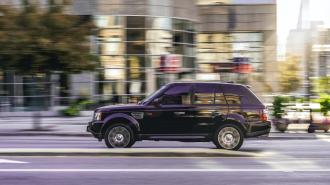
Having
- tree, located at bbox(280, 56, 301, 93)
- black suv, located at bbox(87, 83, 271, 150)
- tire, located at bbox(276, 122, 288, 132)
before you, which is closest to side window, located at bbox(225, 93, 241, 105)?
black suv, located at bbox(87, 83, 271, 150)

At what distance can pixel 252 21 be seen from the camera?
41.1m

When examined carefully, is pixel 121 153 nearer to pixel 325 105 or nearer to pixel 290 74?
pixel 325 105

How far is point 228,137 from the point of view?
13875 mm

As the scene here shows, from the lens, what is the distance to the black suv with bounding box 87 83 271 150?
13.8 m

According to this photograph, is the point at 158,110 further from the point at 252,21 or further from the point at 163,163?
the point at 252,21

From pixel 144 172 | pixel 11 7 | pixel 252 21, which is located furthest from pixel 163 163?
pixel 252 21

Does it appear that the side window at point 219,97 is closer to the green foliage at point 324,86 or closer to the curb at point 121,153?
the curb at point 121,153

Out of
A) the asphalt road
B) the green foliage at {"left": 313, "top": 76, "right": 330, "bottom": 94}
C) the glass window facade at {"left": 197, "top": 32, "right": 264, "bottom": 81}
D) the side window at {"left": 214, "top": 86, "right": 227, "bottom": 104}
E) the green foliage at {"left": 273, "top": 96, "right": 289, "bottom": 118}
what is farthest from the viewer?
the glass window facade at {"left": 197, "top": 32, "right": 264, "bottom": 81}

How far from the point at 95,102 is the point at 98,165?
21.9 m

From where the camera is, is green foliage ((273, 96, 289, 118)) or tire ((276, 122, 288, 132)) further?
green foliage ((273, 96, 289, 118))

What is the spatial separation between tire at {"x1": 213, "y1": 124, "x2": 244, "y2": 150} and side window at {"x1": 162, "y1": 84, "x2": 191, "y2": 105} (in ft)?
3.37

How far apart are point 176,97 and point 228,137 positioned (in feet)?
5.16

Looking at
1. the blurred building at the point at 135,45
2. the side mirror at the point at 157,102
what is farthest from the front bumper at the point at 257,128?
the blurred building at the point at 135,45

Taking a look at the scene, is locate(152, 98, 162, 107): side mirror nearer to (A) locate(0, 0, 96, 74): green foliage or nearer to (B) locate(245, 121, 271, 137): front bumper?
(B) locate(245, 121, 271, 137): front bumper
